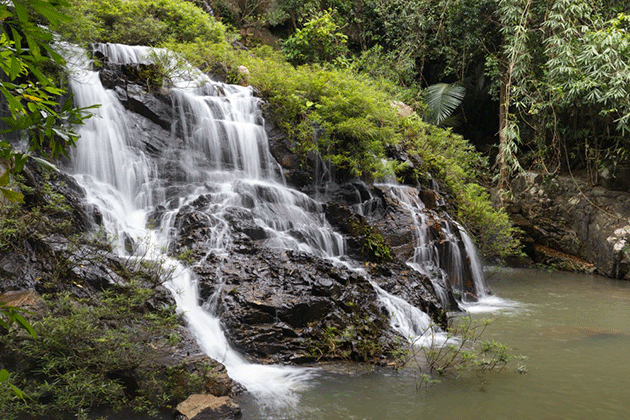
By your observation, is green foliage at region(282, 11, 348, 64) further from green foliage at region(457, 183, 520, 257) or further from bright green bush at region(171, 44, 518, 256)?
green foliage at region(457, 183, 520, 257)

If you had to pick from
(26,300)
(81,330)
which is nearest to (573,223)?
(81,330)

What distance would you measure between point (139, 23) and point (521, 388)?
1005 centimetres

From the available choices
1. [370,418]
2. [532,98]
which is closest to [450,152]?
[532,98]

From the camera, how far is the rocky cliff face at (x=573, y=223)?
11.7m

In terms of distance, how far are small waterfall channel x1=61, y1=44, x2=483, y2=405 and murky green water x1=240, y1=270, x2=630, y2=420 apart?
25.0 inches

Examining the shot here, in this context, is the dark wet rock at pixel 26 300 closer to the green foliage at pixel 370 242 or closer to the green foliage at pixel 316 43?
the green foliage at pixel 370 242

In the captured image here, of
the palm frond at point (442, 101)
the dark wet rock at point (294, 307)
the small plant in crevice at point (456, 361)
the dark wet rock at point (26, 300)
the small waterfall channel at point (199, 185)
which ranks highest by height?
the palm frond at point (442, 101)

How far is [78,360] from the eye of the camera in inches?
163

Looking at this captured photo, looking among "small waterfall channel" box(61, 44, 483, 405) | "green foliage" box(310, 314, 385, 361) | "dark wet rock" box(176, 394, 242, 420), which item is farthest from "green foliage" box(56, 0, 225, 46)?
"dark wet rock" box(176, 394, 242, 420)

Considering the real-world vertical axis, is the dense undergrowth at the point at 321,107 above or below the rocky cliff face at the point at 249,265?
above

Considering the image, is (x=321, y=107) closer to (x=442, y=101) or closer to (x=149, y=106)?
(x=149, y=106)

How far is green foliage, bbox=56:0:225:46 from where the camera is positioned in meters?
9.18

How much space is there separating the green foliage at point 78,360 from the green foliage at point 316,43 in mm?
11937

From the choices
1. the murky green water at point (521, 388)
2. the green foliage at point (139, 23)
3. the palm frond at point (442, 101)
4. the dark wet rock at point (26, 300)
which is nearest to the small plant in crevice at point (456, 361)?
the murky green water at point (521, 388)
